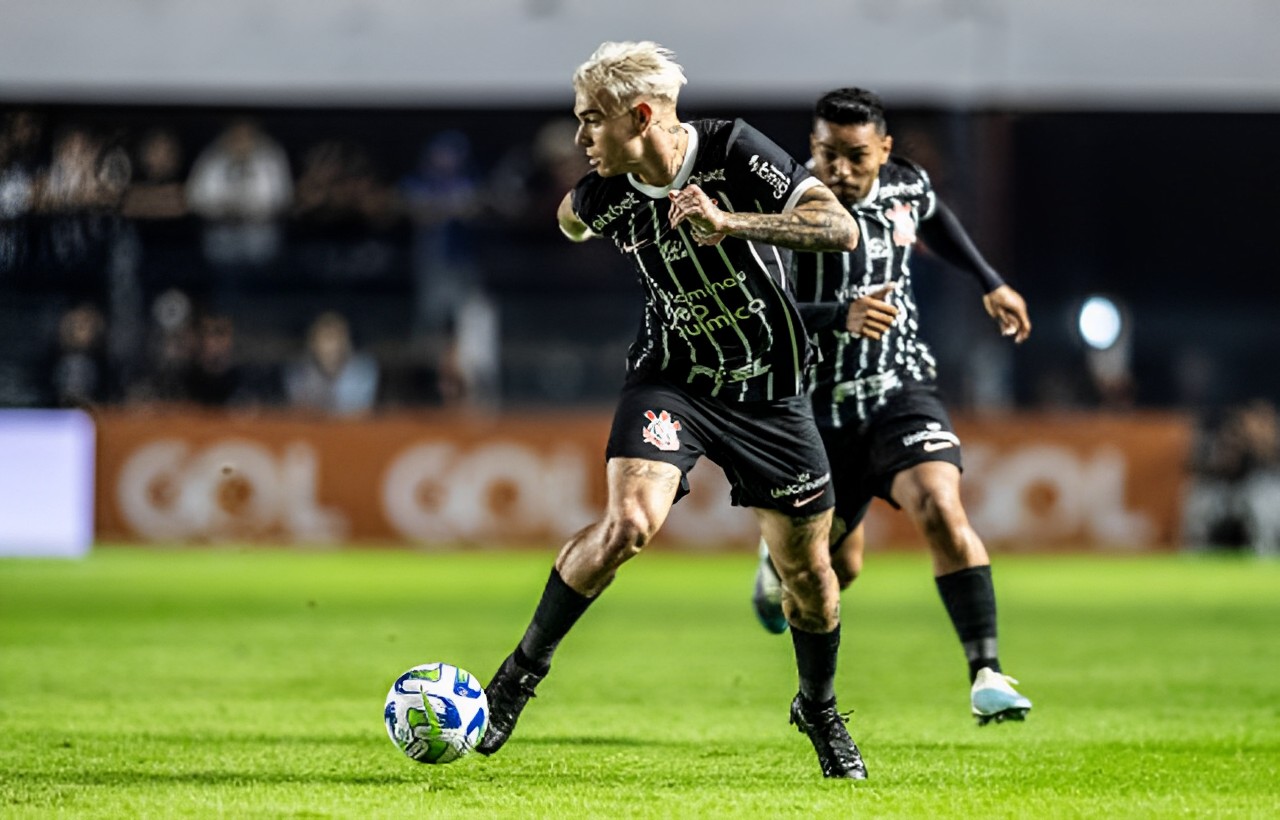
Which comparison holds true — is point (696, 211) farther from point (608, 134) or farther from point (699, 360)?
point (699, 360)

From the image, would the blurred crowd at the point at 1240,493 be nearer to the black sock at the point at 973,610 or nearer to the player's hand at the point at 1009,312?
the player's hand at the point at 1009,312

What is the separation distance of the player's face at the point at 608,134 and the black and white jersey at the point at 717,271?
0.56 feet

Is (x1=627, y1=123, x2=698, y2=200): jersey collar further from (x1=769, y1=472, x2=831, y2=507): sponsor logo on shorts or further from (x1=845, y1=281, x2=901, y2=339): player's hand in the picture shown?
(x1=845, y1=281, x2=901, y2=339): player's hand

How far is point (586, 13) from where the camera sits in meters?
21.6

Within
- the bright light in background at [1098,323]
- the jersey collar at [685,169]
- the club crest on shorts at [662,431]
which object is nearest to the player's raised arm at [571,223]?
the jersey collar at [685,169]

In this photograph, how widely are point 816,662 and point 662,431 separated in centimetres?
91

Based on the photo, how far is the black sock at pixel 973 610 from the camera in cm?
730

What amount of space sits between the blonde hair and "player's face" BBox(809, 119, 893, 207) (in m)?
1.55

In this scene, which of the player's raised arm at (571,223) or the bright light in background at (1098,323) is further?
the bright light in background at (1098,323)

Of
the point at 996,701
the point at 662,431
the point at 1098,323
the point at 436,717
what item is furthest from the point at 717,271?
the point at 1098,323

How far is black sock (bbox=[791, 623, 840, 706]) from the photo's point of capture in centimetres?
645

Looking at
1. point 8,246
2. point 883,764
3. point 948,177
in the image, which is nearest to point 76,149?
point 8,246

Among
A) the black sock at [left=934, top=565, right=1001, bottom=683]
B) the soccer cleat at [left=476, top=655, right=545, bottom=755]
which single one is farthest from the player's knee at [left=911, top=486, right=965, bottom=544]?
the soccer cleat at [left=476, top=655, right=545, bottom=755]

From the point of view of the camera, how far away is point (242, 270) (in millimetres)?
19953
